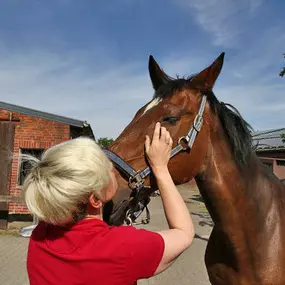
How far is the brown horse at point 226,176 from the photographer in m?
2.17

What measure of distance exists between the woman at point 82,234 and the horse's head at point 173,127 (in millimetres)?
441

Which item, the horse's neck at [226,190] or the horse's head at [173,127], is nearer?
the horse's head at [173,127]

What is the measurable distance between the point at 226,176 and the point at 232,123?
365 mm

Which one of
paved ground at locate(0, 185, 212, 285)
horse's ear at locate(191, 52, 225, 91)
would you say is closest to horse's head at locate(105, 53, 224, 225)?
horse's ear at locate(191, 52, 225, 91)

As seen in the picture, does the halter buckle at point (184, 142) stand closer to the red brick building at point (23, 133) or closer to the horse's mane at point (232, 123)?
the horse's mane at point (232, 123)

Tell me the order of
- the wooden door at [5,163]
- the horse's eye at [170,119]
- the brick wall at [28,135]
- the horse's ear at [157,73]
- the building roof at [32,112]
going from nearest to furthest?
the horse's eye at [170,119] < the horse's ear at [157,73] < the wooden door at [5,163] < the brick wall at [28,135] < the building roof at [32,112]

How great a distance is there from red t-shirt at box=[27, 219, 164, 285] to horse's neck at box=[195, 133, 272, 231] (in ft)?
3.11

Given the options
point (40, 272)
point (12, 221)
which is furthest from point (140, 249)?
point (12, 221)

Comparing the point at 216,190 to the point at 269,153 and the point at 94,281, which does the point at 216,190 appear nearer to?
the point at 94,281

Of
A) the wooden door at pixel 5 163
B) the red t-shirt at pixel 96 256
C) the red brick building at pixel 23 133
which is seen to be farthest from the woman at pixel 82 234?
the red brick building at pixel 23 133

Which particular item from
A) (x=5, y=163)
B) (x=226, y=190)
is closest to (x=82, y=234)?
(x=226, y=190)

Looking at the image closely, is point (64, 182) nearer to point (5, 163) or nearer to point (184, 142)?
point (184, 142)

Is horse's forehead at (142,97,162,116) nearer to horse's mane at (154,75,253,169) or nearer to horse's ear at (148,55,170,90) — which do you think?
horse's mane at (154,75,253,169)

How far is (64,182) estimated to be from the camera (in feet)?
4.25
